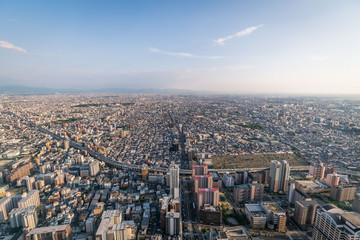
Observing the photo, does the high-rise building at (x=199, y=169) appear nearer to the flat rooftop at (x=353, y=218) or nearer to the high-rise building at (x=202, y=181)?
the high-rise building at (x=202, y=181)

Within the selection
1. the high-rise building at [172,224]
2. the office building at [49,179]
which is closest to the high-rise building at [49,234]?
the high-rise building at [172,224]

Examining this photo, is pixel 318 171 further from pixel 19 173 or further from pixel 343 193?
pixel 19 173

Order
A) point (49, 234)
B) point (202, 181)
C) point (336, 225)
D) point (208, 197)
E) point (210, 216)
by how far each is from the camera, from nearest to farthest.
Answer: point (336, 225), point (49, 234), point (210, 216), point (208, 197), point (202, 181)

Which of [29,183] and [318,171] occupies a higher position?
[318,171]

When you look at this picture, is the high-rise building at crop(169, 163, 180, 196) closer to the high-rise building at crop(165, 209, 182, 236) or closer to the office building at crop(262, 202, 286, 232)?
the high-rise building at crop(165, 209, 182, 236)

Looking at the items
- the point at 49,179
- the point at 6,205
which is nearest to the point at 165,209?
the point at 6,205

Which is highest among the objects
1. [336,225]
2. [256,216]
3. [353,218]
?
[353,218]
